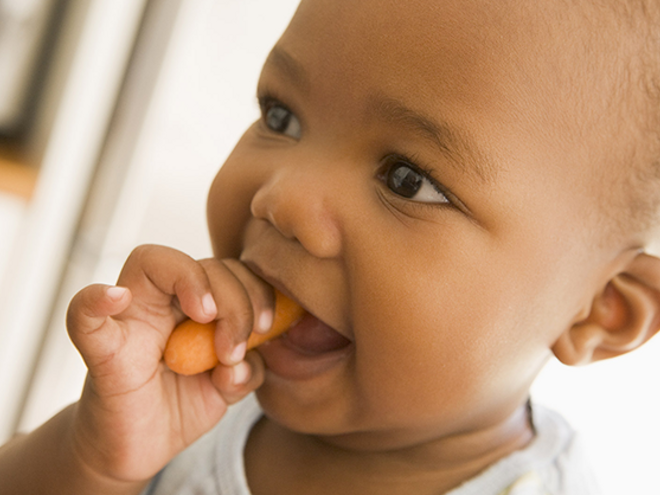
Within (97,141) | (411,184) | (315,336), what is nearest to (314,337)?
(315,336)

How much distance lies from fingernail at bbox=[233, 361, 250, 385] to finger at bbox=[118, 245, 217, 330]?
82 mm

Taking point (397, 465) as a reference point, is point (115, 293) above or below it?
above

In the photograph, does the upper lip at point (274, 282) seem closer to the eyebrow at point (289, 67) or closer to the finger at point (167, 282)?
the finger at point (167, 282)

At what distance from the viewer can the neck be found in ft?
2.63

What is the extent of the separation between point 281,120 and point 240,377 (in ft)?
0.95

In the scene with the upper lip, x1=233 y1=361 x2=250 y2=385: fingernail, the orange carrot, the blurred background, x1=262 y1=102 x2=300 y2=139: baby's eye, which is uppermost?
x1=262 y1=102 x2=300 y2=139: baby's eye

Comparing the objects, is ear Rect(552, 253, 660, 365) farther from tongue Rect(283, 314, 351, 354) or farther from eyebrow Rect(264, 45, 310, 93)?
eyebrow Rect(264, 45, 310, 93)

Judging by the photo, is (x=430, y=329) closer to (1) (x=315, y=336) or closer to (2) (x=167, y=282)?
(1) (x=315, y=336)

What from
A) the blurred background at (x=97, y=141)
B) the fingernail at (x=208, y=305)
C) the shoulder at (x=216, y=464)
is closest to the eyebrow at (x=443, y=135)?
the fingernail at (x=208, y=305)

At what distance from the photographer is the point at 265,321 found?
2.35 feet

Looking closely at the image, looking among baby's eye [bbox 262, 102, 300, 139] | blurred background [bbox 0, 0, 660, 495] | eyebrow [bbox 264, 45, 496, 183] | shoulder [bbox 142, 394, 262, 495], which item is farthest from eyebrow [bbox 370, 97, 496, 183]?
blurred background [bbox 0, 0, 660, 495]

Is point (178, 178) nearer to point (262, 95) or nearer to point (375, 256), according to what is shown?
point (262, 95)

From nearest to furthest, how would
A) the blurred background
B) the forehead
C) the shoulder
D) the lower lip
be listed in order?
the forehead, the lower lip, the shoulder, the blurred background

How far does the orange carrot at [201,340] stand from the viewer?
0.72 m
